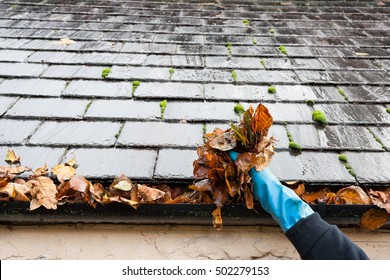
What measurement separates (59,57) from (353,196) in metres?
3.11

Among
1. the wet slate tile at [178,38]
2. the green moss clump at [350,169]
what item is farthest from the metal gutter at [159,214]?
the wet slate tile at [178,38]

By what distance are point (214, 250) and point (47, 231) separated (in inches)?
46.2

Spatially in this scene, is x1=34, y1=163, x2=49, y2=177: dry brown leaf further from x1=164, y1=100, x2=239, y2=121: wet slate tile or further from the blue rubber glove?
the blue rubber glove

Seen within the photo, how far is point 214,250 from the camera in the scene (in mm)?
2277

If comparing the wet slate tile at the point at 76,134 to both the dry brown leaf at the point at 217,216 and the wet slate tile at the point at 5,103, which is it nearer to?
the wet slate tile at the point at 5,103

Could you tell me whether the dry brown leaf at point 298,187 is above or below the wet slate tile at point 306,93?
below

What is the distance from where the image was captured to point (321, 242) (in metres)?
1.54

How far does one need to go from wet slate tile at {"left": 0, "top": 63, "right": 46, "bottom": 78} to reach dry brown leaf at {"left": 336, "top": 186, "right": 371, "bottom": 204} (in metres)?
2.86

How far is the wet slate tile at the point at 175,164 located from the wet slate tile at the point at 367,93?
1.66 m

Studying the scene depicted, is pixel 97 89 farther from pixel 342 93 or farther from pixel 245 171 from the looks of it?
pixel 342 93

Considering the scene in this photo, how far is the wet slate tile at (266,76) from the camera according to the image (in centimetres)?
315

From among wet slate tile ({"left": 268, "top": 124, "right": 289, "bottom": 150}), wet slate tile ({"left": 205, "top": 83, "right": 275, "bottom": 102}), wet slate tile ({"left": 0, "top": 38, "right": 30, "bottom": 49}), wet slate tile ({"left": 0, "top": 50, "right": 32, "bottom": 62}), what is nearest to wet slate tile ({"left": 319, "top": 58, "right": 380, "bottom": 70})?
wet slate tile ({"left": 205, "top": 83, "right": 275, "bottom": 102})

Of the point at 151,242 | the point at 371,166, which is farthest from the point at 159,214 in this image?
the point at 371,166

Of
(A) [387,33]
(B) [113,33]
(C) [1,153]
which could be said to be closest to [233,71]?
(B) [113,33]
